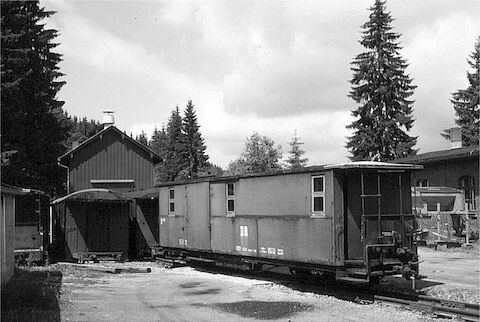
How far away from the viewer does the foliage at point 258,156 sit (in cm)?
Answer: 7181

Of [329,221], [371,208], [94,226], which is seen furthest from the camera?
[94,226]

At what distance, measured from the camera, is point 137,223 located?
85.1ft

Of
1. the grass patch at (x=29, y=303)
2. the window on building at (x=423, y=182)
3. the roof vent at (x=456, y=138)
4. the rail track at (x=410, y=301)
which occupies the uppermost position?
the roof vent at (x=456, y=138)

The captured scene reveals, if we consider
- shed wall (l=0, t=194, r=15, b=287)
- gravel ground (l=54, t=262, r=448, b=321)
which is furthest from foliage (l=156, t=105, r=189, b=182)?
shed wall (l=0, t=194, r=15, b=287)

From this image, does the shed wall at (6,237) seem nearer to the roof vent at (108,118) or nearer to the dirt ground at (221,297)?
the dirt ground at (221,297)

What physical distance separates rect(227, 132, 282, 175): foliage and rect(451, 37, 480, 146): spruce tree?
1055 inches

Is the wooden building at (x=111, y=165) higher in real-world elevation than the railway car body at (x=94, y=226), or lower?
higher

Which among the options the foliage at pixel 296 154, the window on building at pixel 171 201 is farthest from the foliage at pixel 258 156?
the window on building at pixel 171 201

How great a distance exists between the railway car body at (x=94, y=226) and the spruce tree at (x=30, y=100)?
223 inches

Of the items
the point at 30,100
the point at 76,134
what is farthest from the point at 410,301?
the point at 76,134

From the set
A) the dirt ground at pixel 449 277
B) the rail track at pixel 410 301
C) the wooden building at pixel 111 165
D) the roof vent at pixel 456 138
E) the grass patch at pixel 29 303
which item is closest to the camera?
the grass patch at pixel 29 303

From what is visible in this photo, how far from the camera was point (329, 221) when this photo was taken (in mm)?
13484

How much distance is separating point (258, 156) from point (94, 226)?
48.5m

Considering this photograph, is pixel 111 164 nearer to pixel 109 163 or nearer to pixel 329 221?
pixel 109 163
